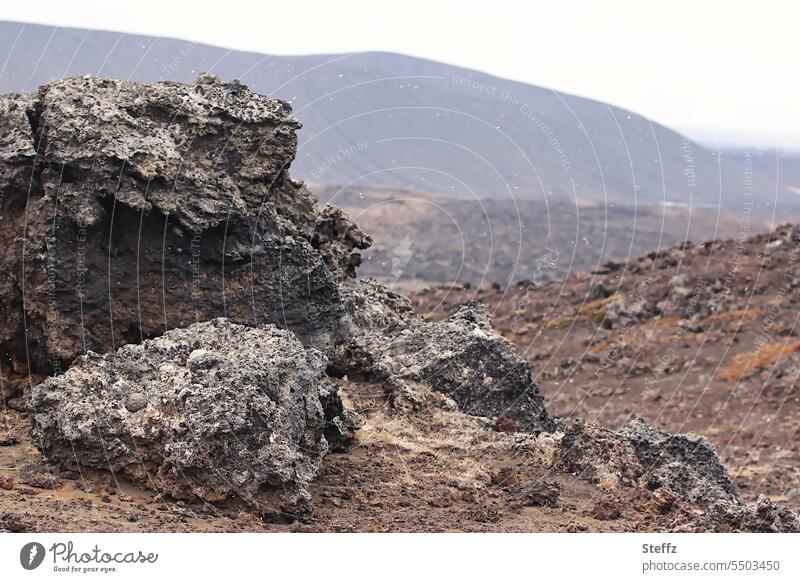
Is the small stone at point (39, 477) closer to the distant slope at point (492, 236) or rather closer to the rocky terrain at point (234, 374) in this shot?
the rocky terrain at point (234, 374)

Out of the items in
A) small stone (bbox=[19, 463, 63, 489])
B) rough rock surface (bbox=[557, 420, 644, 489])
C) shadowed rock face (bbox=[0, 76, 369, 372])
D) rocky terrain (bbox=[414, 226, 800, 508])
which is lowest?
rocky terrain (bbox=[414, 226, 800, 508])

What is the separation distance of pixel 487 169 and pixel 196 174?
587 feet

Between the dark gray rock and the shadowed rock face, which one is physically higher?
the shadowed rock face

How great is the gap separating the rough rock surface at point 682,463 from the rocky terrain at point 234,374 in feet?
0.11

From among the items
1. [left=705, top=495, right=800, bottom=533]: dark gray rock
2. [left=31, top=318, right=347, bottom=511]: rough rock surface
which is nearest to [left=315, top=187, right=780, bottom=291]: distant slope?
[left=705, top=495, right=800, bottom=533]: dark gray rock

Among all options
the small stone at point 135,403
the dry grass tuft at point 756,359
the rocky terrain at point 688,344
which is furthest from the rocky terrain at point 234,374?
the dry grass tuft at point 756,359

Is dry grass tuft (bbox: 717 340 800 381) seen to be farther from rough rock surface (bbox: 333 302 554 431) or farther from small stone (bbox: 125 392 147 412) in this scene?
small stone (bbox: 125 392 147 412)

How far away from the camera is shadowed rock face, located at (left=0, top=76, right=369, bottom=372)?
51.3 ft

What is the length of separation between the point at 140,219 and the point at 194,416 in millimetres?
4192

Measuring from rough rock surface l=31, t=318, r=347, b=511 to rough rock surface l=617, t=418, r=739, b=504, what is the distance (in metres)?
5.09

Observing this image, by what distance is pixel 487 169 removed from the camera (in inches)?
7603

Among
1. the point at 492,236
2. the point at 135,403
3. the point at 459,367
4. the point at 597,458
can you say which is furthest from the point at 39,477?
the point at 492,236

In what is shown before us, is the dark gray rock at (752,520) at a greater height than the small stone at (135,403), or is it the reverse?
the small stone at (135,403)

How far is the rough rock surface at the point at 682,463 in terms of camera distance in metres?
→ 16.1
